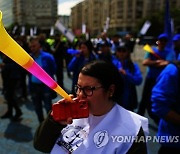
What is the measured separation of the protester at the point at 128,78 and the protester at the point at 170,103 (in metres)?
1.96

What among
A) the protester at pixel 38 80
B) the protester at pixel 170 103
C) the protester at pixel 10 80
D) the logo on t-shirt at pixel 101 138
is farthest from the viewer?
the protester at pixel 10 80

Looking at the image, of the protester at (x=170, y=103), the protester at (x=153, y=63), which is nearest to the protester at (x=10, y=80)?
the protester at (x=153, y=63)

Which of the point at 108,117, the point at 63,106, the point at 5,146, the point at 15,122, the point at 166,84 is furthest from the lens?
the point at 15,122

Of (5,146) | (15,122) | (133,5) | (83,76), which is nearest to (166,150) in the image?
(83,76)

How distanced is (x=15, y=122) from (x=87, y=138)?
3864mm

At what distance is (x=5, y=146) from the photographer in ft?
13.1

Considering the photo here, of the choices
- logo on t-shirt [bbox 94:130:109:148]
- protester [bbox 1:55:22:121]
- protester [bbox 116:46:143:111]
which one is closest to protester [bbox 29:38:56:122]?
protester [bbox 1:55:22:121]

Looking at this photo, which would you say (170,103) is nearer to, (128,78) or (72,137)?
(72,137)

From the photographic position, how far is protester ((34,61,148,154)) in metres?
1.40

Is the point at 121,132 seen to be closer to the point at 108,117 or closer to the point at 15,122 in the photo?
the point at 108,117

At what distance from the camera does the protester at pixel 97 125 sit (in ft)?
4.58

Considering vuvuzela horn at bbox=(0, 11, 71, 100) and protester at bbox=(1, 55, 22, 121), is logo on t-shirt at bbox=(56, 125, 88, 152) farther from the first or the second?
protester at bbox=(1, 55, 22, 121)

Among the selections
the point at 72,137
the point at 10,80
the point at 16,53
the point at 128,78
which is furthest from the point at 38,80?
the point at 16,53

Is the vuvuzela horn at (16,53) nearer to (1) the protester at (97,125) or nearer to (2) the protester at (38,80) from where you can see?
(1) the protester at (97,125)
